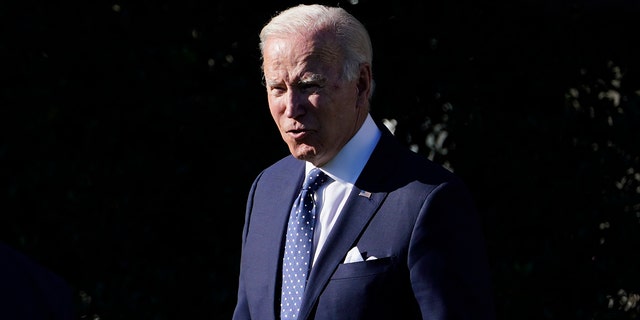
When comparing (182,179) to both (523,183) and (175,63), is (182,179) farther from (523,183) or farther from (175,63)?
(523,183)

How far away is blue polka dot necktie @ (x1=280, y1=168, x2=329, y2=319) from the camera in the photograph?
3.99 metres

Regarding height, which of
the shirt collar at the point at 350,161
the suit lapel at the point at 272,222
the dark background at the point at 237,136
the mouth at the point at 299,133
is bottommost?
the dark background at the point at 237,136

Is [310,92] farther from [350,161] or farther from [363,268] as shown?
[363,268]

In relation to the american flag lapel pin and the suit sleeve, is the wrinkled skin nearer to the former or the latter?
the american flag lapel pin

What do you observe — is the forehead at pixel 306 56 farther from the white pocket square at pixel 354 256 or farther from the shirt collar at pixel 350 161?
the white pocket square at pixel 354 256

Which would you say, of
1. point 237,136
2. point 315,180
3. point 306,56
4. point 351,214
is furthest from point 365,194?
point 237,136

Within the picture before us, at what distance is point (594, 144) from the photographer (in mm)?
5805

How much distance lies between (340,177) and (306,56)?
0.42 m

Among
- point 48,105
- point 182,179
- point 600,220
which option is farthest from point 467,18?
point 48,105

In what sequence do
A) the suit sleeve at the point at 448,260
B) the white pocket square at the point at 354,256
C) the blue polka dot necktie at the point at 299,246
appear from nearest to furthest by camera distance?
the suit sleeve at the point at 448,260
the white pocket square at the point at 354,256
the blue polka dot necktie at the point at 299,246

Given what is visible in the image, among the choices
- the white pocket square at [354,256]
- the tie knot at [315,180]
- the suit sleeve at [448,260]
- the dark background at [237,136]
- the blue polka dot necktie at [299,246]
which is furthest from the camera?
the dark background at [237,136]

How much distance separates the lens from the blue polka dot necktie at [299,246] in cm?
399

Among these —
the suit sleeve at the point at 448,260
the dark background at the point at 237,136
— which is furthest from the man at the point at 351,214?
the dark background at the point at 237,136

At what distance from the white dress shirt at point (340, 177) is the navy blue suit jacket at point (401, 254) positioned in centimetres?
4
